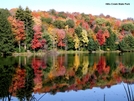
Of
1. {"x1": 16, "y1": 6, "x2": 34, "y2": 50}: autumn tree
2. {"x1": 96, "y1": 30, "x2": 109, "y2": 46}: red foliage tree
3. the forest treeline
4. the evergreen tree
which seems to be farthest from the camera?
{"x1": 96, "y1": 30, "x2": 109, "y2": 46}: red foliage tree

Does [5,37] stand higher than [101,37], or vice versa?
[5,37]

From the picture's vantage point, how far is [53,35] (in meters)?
64.6

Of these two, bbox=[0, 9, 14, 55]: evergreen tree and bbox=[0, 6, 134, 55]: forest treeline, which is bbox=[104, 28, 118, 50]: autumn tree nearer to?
bbox=[0, 6, 134, 55]: forest treeline

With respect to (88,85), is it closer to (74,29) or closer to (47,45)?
(47,45)

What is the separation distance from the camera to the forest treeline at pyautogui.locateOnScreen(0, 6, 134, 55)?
49.4 meters

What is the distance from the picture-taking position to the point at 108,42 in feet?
268

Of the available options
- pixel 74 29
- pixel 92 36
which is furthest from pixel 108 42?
pixel 74 29

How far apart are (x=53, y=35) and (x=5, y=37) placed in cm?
1906

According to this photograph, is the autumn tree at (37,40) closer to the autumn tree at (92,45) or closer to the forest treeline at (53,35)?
the forest treeline at (53,35)

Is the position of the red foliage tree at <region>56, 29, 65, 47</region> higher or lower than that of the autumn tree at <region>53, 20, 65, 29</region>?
lower

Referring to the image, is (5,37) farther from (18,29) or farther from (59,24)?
(59,24)

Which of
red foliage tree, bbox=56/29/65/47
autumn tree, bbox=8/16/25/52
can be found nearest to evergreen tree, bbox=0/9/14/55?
autumn tree, bbox=8/16/25/52

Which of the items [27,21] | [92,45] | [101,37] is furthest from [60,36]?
[101,37]

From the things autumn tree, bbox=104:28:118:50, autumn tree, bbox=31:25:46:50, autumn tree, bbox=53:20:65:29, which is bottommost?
autumn tree, bbox=104:28:118:50
